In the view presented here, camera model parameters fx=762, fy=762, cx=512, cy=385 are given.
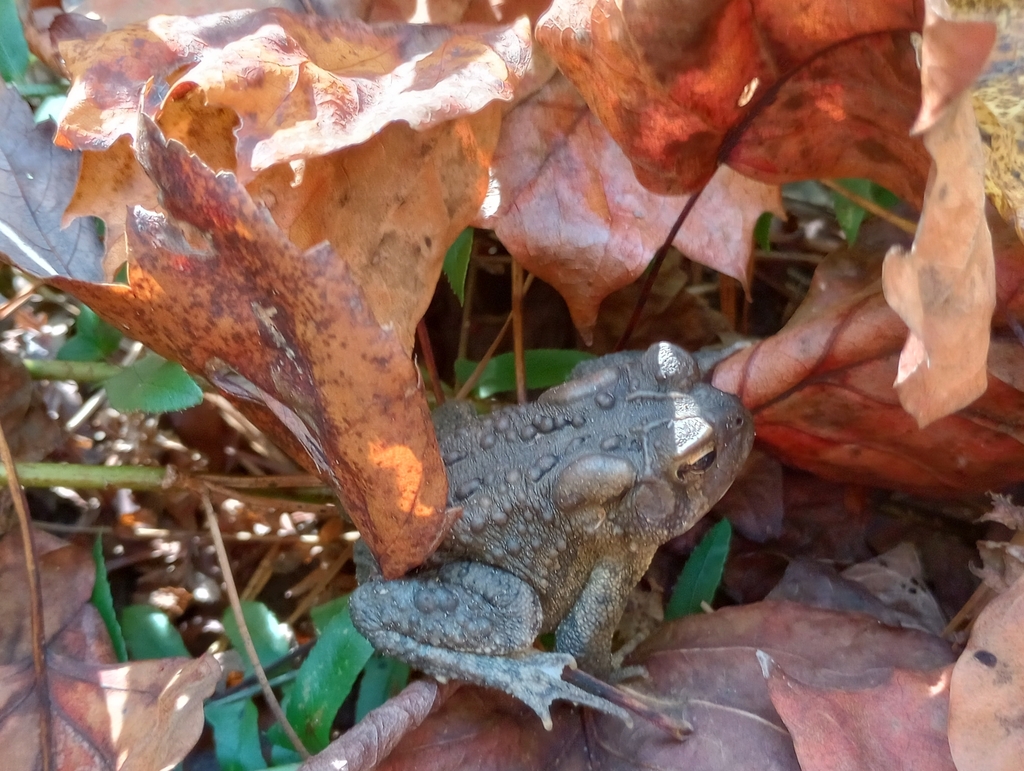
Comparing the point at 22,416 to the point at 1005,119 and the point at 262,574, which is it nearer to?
the point at 262,574

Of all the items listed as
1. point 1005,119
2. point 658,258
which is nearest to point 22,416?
point 658,258

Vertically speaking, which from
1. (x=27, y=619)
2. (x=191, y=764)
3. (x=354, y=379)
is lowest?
(x=191, y=764)

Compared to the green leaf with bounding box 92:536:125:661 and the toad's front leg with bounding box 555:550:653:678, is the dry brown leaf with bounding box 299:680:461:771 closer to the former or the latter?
the toad's front leg with bounding box 555:550:653:678

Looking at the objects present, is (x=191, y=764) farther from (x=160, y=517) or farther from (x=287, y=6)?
(x=287, y=6)

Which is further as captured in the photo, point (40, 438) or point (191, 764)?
point (40, 438)

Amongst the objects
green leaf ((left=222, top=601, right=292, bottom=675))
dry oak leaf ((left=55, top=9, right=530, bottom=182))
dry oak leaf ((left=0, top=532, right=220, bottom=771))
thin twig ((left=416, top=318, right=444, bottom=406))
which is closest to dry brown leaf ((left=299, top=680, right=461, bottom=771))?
dry oak leaf ((left=0, top=532, right=220, bottom=771))

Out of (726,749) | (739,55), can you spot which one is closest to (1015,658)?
(726,749)
